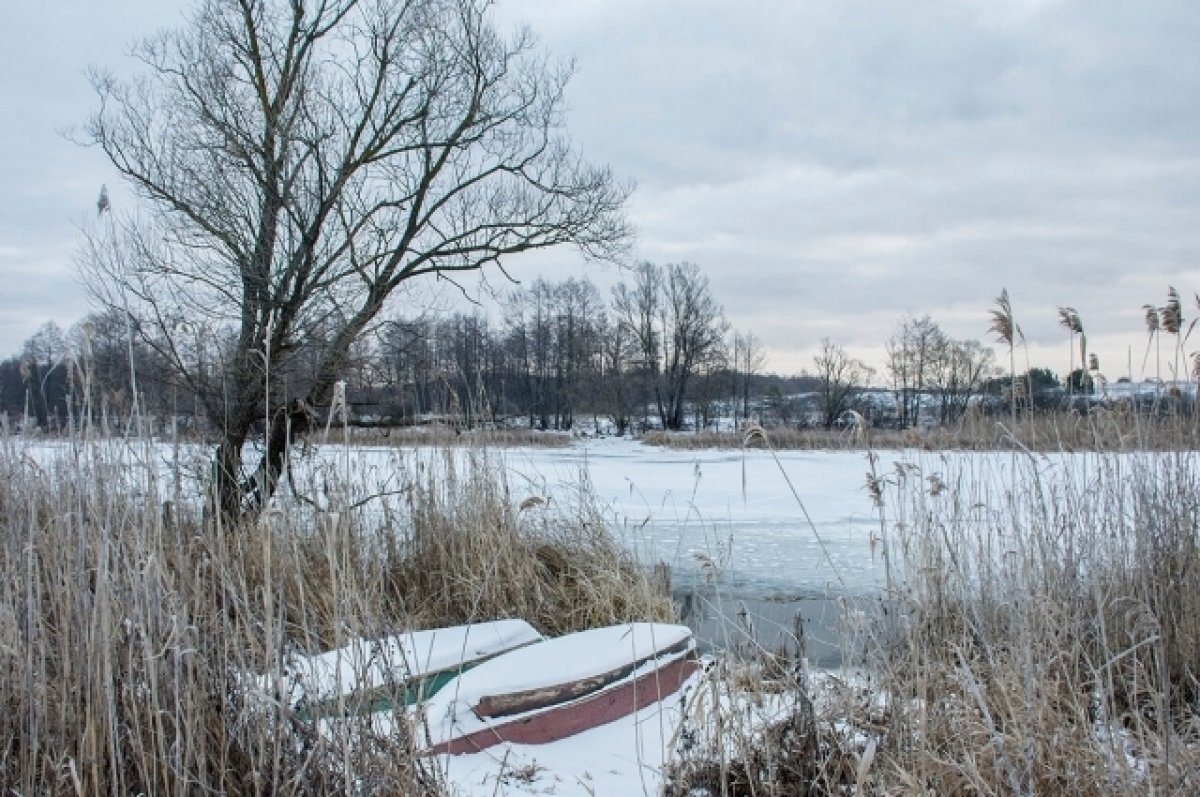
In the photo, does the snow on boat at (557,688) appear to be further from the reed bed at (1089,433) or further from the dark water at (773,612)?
the reed bed at (1089,433)

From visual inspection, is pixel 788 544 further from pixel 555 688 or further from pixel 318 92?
pixel 318 92

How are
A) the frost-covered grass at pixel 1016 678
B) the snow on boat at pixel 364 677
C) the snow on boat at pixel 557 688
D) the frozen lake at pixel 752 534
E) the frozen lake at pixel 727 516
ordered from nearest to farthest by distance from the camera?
1. the snow on boat at pixel 364 677
2. the frost-covered grass at pixel 1016 678
3. the snow on boat at pixel 557 688
4. the frozen lake at pixel 727 516
5. the frozen lake at pixel 752 534

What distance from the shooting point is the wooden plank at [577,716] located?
3.12 m

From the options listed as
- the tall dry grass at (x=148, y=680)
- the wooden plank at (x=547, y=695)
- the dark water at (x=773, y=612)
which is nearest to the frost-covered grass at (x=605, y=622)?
the tall dry grass at (x=148, y=680)

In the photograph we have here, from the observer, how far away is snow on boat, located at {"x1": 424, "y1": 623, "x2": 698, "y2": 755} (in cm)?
311

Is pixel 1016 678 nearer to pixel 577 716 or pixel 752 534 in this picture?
pixel 577 716

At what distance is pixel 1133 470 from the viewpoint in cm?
379

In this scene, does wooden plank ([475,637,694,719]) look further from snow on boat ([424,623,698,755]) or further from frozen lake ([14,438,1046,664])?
frozen lake ([14,438,1046,664])

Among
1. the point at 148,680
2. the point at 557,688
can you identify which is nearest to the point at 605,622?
the point at 557,688

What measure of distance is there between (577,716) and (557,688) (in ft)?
0.58

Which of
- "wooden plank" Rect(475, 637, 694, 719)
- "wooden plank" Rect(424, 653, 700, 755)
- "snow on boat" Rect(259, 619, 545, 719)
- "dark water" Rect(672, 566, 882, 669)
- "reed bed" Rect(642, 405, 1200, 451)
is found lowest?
"dark water" Rect(672, 566, 882, 669)

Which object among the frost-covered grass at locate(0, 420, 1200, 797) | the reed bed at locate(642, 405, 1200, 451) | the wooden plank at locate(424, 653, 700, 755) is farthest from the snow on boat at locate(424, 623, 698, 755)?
the reed bed at locate(642, 405, 1200, 451)

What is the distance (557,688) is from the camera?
11.1 ft

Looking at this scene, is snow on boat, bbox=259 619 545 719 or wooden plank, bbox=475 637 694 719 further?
wooden plank, bbox=475 637 694 719
